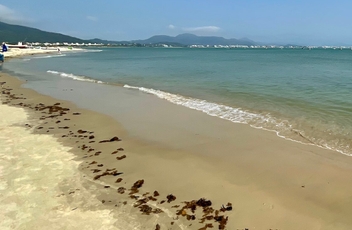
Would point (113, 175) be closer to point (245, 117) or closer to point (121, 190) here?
point (121, 190)

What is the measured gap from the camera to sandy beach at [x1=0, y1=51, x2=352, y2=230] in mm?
4922

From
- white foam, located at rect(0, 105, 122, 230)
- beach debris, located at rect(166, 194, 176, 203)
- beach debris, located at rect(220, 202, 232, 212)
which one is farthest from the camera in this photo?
beach debris, located at rect(166, 194, 176, 203)

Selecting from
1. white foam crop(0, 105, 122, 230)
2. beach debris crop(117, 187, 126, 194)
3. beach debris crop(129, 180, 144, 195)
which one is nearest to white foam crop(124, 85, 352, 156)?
beach debris crop(129, 180, 144, 195)

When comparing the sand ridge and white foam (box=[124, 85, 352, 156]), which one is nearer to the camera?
the sand ridge

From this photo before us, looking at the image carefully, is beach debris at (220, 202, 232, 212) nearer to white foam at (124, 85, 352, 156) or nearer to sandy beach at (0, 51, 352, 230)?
sandy beach at (0, 51, 352, 230)

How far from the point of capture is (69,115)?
1208cm

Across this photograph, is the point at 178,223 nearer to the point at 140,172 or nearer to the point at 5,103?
the point at 140,172

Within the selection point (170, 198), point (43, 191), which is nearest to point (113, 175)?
point (43, 191)

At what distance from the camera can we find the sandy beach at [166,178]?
16.1 feet

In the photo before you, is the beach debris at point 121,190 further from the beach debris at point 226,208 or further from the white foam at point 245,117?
the white foam at point 245,117

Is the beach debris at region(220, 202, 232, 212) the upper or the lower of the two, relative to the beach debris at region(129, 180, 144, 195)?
upper

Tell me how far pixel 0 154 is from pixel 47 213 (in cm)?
350

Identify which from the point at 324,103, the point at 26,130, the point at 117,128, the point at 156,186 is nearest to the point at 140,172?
the point at 156,186

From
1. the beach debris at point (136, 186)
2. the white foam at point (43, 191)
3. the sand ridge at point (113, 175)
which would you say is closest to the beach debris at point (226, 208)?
the sand ridge at point (113, 175)
